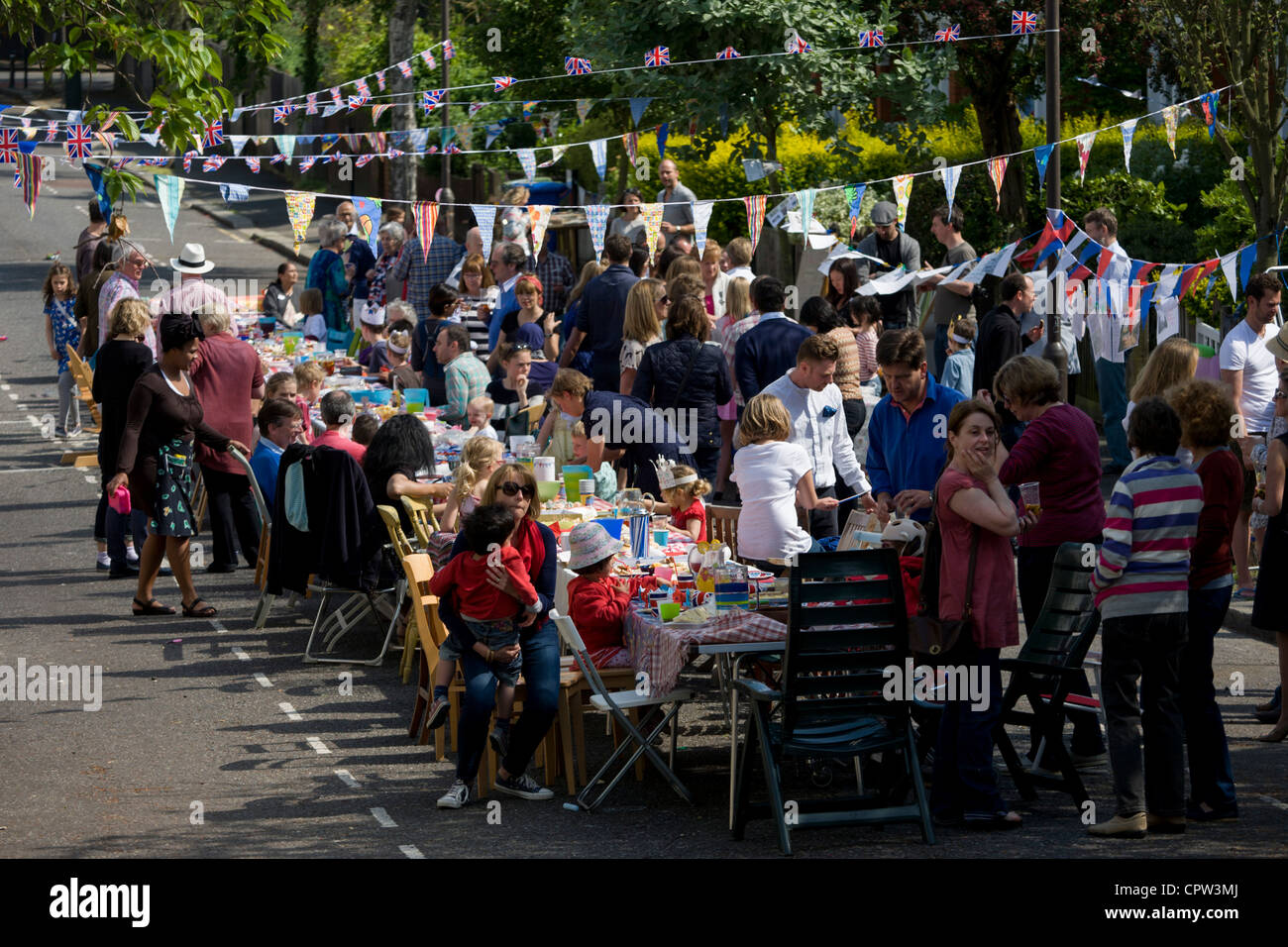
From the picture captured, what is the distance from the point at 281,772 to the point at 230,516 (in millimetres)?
4406

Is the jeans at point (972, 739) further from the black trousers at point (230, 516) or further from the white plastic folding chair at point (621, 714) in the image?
the black trousers at point (230, 516)

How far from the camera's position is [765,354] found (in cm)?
1205

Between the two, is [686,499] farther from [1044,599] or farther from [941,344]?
[941,344]

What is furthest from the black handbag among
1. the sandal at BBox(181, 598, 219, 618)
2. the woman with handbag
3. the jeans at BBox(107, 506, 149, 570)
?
the jeans at BBox(107, 506, 149, 570)

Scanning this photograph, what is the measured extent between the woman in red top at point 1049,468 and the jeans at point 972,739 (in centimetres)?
71

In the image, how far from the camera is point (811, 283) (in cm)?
2027

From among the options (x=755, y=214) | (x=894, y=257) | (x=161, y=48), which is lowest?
(x=894, y=257)

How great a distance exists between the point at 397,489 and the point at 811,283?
1086cm

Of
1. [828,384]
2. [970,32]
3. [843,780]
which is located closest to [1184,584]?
[843,780]

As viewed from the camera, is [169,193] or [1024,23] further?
[1024,23]

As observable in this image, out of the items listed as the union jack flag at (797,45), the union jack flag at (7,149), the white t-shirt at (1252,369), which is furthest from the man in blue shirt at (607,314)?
the union jack flag at (797,45)

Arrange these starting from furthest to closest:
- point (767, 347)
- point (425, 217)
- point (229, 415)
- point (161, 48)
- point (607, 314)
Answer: point (425, 217)
point (607, 314)
point (229, 415)
point (767, 347)
point (161, 48)

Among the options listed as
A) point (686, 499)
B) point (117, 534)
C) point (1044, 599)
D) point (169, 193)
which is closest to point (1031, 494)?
point (1044, 599)

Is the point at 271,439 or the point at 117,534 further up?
the point at 271,439
